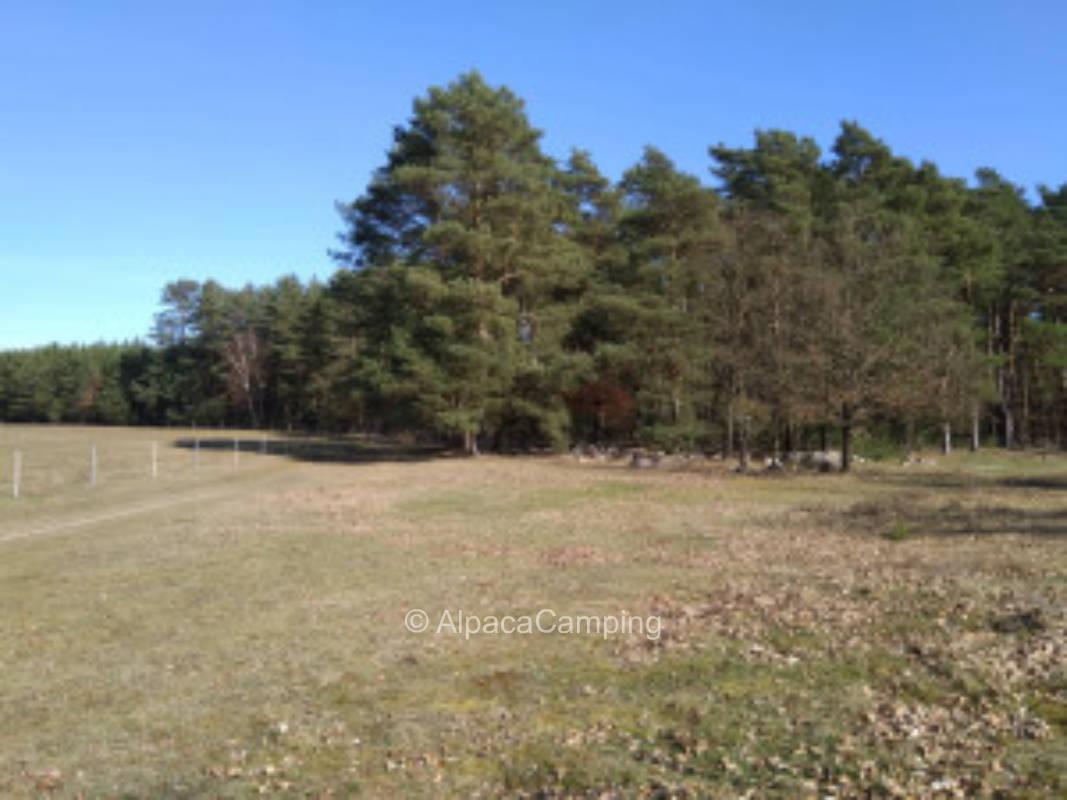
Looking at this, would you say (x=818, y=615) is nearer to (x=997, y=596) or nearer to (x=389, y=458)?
(x=997, y=596)

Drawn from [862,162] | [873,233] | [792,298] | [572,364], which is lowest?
[572,364]

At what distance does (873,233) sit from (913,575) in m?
29.2

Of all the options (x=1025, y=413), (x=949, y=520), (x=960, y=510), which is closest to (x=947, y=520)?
(x=949, y=520)

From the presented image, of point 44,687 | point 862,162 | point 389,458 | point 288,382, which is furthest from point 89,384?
point 44,687

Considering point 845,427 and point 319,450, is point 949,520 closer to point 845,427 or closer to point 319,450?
point 845,427

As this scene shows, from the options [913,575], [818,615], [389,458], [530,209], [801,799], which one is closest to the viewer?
[801,799]

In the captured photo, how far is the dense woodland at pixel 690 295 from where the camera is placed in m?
30.9

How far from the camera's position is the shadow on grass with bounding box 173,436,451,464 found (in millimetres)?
39000

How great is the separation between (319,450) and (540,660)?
38.8 m

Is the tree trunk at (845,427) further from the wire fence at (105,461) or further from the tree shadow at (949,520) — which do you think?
the wire fence at (105,461)

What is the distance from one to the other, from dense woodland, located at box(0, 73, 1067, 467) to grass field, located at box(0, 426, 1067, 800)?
580 inches

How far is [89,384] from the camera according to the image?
87.2 metres

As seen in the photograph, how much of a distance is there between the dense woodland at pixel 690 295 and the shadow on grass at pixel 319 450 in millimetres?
2226

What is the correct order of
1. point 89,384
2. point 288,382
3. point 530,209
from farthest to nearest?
point 89,384 → point 288,382 → point 530,209
